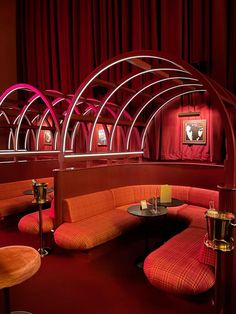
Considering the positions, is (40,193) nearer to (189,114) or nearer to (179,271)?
(179,271)

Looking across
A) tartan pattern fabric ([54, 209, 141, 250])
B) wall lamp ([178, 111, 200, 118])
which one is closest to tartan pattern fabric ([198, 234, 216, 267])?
tartan pattern fabric ([54, 209, 141, 250])

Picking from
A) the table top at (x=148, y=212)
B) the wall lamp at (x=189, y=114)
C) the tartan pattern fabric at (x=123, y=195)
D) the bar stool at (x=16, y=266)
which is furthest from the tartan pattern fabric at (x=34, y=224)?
the wall lamp at (x=189, y=114)

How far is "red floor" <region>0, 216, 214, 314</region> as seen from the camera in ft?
9.21

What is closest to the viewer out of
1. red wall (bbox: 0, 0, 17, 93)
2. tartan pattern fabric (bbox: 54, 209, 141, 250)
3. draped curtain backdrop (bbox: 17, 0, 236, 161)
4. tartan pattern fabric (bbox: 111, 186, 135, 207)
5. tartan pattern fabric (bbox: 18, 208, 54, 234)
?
tartan pattern fabric (bbox: 54, 209, 141, 250)

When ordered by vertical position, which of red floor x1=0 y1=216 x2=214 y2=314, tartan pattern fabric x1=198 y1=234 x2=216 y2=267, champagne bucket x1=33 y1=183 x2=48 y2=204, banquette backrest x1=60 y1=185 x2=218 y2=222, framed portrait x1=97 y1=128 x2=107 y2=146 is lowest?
red floor x1=0 y1=216 x2=214 y2=314

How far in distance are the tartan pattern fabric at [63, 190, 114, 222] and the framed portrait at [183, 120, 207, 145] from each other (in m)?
2.55

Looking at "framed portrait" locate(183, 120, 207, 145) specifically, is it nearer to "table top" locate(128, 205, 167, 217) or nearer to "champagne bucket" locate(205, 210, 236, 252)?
"table top" locate(128, 205, 167, 217)

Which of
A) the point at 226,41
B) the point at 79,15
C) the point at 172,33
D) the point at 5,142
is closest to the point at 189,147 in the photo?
the point at 226,41

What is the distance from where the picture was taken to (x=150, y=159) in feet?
23.8

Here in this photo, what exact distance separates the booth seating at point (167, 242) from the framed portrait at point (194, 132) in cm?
142

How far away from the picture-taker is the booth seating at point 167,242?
2605 millimetres

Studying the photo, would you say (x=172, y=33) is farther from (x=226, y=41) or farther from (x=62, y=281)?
(x=62, y=281)

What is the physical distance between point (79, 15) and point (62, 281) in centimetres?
867

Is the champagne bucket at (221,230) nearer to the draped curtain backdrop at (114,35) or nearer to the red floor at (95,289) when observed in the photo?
the red floor at (95,289)
